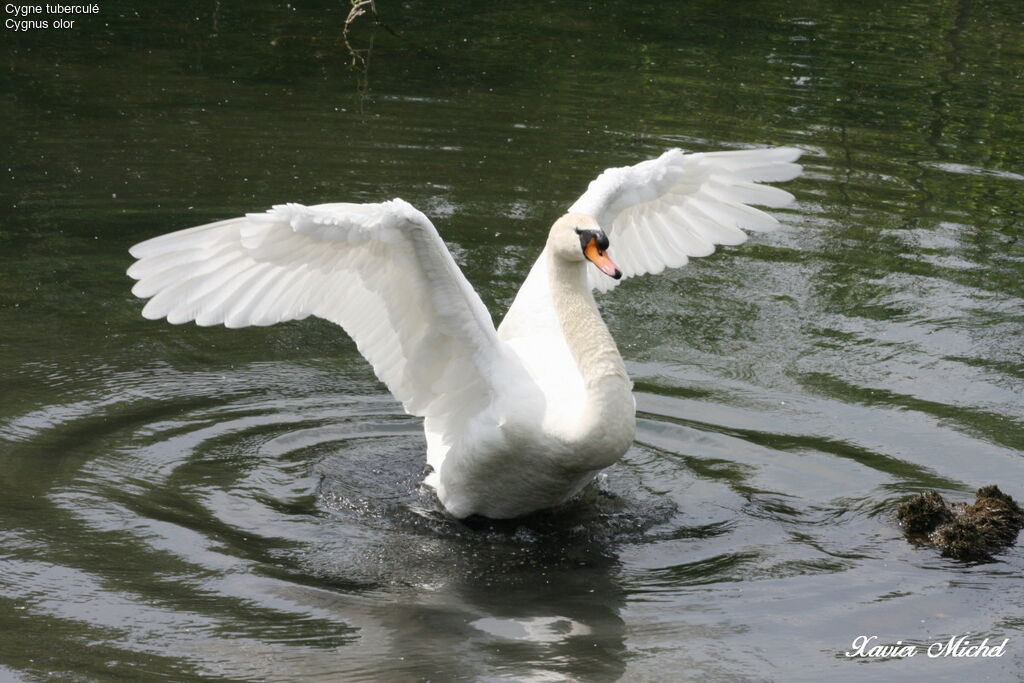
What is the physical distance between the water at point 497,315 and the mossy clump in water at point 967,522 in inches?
4.4

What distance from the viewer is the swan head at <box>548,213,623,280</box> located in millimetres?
6465

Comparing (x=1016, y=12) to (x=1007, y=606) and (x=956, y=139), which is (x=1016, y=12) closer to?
(x=956, y=139)

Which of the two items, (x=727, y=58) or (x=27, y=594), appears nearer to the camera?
(x=27, y=594)

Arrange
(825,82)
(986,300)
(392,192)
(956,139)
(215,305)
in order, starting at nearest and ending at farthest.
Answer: (215,305), (986,300), (392,192), (956,139), (825,82)

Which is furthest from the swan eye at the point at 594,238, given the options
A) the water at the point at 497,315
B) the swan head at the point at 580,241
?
the water at the point at 497,315

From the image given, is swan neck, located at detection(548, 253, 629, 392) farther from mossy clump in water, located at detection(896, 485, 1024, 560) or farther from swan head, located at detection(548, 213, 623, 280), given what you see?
mossy clump in water, located at detection(896, 485, 1024, 560)

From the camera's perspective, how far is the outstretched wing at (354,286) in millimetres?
6367

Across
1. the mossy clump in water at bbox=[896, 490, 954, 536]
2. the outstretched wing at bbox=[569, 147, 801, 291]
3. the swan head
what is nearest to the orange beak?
the swan head

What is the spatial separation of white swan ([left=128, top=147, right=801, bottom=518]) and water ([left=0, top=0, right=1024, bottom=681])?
43 centimetres

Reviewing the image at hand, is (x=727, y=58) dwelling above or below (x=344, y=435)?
above

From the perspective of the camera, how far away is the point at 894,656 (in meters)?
5.71

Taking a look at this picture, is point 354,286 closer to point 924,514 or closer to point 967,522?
point 924,514

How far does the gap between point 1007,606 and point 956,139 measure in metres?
8.89

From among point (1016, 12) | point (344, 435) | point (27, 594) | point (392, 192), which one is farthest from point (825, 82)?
point (27, 594)
